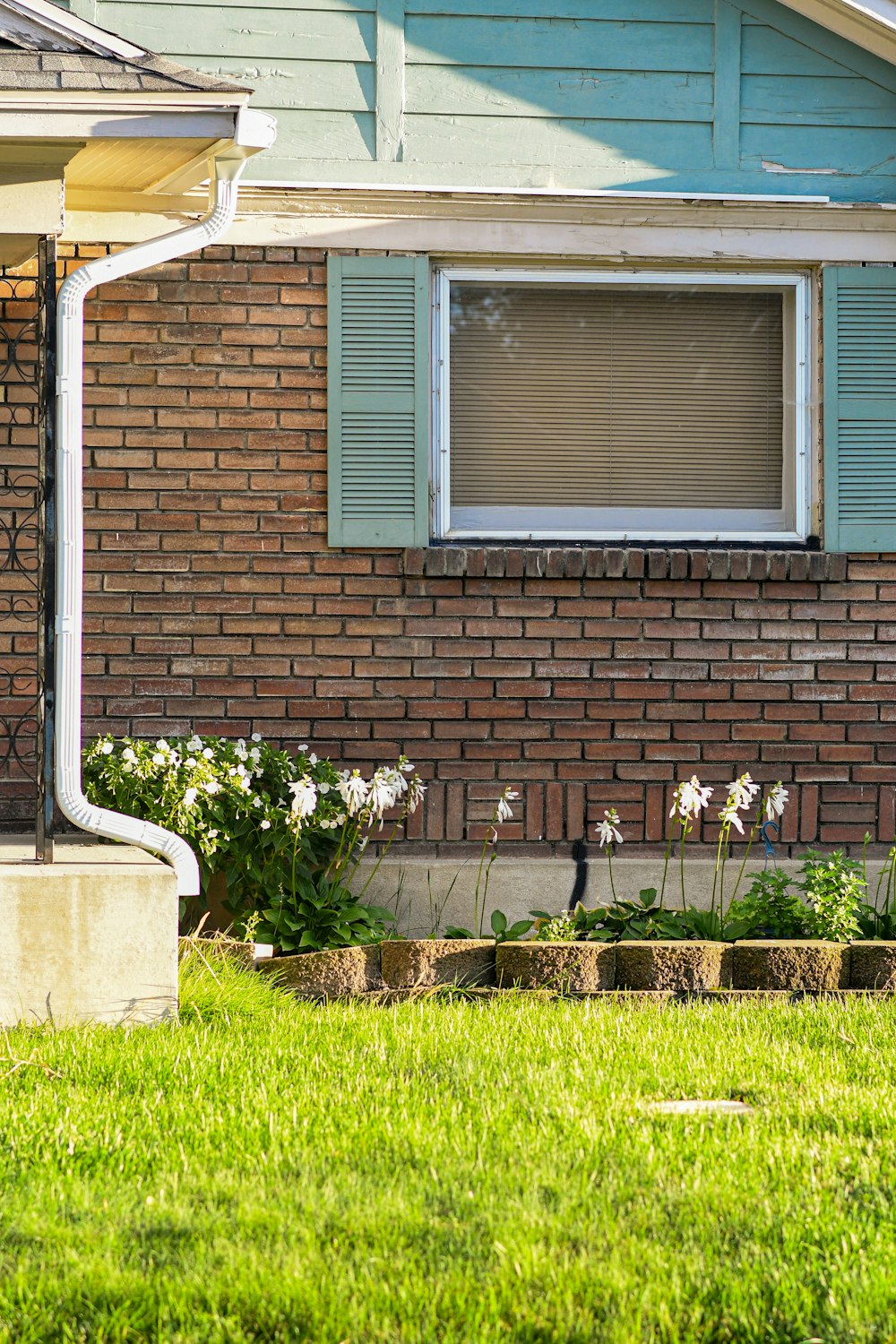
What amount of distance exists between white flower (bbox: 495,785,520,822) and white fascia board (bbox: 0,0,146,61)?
2.76 meters

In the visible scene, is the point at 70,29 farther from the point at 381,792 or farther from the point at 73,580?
the point at 381,792

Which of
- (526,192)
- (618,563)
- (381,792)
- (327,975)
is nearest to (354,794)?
(381,792)

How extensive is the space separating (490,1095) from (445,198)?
11.9 feet

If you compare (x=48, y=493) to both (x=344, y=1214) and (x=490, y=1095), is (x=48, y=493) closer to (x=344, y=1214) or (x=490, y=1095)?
(x=490, y=1095)

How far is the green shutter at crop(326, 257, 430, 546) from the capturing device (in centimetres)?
543

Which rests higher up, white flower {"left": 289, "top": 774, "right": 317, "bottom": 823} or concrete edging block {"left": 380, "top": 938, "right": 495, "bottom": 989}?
white flower {"left": 289, "top": 774, "right": 317, "bottom": 823}

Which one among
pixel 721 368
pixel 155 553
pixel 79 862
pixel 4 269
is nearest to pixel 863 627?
pixel 721 368

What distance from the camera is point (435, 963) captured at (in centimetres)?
440

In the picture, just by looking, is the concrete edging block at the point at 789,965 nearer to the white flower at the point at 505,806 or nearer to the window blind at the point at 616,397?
the white flower at the point at 505,806

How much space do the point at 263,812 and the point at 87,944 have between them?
1.07m

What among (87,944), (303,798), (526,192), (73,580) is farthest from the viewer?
(526,192)

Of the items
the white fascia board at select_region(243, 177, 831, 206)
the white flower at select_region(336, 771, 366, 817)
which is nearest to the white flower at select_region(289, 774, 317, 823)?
the white flower at select_region(336, 771, 366, 817)

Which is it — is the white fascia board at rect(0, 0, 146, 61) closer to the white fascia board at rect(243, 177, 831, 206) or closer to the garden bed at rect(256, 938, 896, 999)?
the white fascia board at rect(243, 177, 831, 206)

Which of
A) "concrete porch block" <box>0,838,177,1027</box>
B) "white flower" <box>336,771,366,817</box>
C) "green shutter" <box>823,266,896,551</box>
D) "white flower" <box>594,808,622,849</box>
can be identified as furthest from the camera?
"green shutter" <box>823,266,896,551</box>
